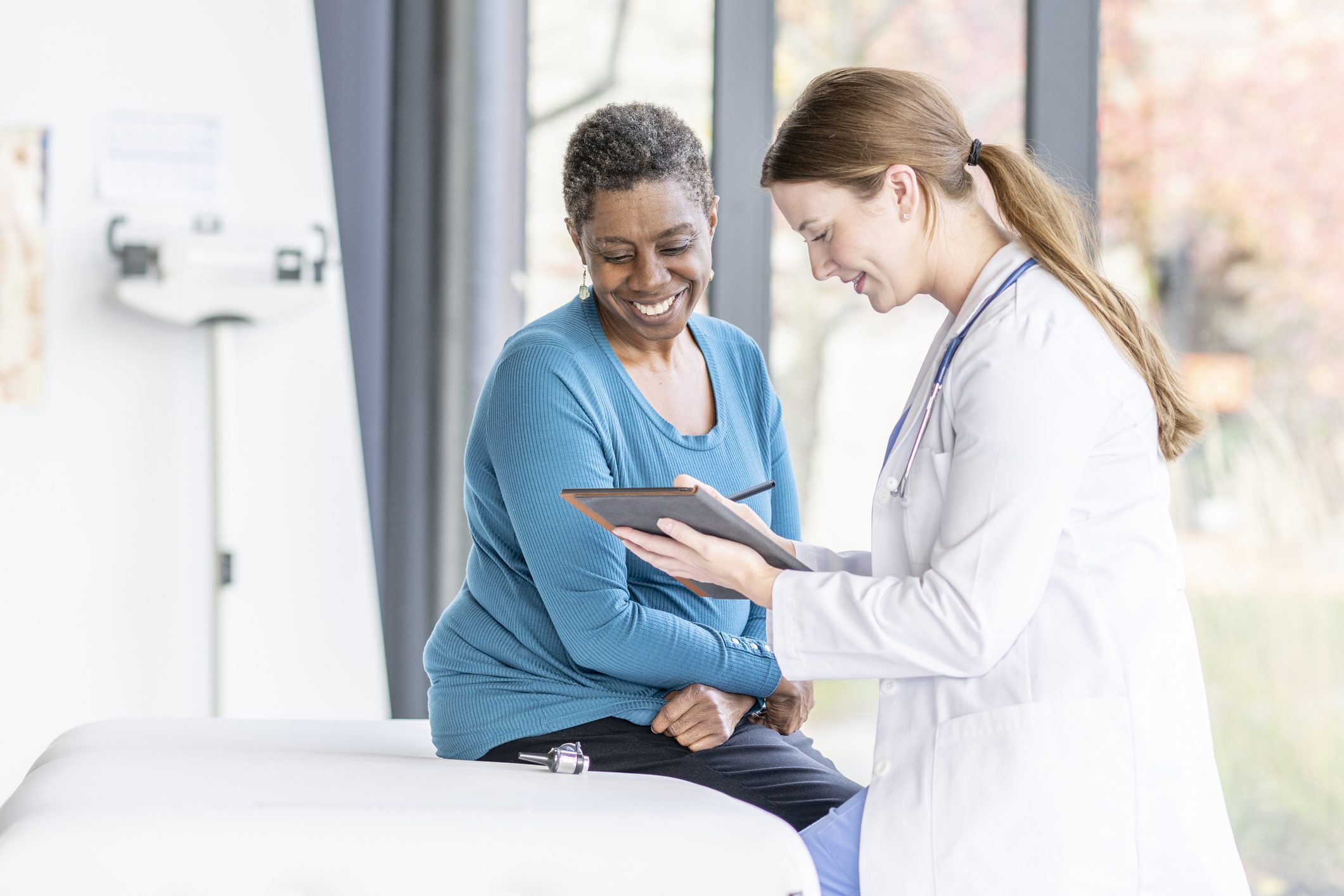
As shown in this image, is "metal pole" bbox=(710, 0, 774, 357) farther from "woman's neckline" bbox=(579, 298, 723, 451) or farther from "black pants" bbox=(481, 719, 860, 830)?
"black pants" bbox=(481, 719, 860, 830)

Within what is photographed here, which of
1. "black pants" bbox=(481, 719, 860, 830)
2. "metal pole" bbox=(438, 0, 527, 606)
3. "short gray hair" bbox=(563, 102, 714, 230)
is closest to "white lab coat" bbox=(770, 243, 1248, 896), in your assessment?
"black pants" bbox=(481, 719, 860, 830)

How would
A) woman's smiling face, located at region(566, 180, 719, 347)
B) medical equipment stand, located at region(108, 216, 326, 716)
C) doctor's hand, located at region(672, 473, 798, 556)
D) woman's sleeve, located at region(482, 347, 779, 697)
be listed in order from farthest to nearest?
medical equipment stand, located at region(108, 216, 326, 716) → woman's smiling face, located at region(566, 180, 719, 347) → woman's sleeve, located at region(482, 347, 779, 697) → doctor's hand, located at region(672, 473, 798, 556)

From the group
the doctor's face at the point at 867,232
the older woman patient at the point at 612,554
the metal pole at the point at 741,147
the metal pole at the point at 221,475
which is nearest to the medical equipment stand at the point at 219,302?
the metal pole at the point at 221,475

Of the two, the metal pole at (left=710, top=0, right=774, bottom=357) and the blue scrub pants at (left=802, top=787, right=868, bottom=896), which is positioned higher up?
the metal pole at (left=710, top=0, right=774, bottom=357)

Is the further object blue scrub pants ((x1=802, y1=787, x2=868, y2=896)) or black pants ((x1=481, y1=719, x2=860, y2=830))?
black pants ((x1=481, y1=719, x2=860, y2=830))

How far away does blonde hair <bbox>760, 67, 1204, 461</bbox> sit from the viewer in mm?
1237

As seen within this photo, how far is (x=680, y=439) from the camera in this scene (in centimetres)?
Answer: 160

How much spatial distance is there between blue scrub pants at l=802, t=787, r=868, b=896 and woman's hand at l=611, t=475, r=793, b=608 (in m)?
0.23

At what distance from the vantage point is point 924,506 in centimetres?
125

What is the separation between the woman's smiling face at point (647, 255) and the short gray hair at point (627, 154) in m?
0.01

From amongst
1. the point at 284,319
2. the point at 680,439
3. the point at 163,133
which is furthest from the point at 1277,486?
the point at 163,133

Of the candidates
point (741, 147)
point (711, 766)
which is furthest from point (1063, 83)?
point (711, 766)

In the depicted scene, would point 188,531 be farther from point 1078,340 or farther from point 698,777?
point 1078,340

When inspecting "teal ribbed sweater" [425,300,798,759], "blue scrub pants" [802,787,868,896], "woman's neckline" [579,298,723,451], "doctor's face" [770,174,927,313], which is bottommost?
"blue scrub pants" [802,787,868,896]
